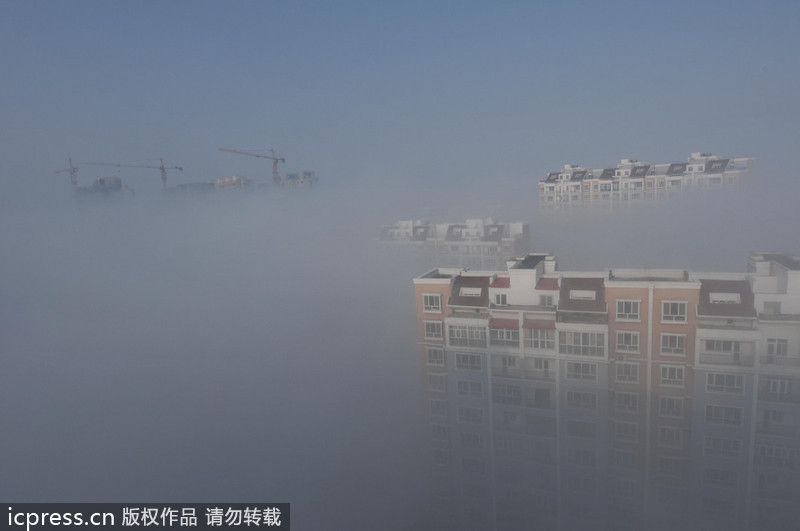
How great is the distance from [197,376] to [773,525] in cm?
474

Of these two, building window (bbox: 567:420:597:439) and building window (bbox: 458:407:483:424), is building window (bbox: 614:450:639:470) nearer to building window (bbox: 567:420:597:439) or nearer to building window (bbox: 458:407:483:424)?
building window (bbox: 567:420:597:439)

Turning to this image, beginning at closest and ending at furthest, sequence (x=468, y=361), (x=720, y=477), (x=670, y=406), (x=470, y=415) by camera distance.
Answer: (x=720, y=477)
(x=670, y=406)
(x=470, y=415)
(x=468, y=361)

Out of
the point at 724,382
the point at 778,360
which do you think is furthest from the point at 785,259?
the point at 724,382

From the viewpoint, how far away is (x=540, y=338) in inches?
136

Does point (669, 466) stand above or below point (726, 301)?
below

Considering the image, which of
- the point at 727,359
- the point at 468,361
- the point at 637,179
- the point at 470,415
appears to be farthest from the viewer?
the point at 637,179

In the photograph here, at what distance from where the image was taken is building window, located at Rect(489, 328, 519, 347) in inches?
138

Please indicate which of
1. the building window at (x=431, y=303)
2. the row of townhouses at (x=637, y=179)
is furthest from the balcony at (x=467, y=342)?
the row of townhouses at (x=637, y=179)

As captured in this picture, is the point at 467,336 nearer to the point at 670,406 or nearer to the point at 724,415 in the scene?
the point at 670,406

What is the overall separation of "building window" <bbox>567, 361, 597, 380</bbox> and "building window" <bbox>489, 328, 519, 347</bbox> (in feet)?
1.37

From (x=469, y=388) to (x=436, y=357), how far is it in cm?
39

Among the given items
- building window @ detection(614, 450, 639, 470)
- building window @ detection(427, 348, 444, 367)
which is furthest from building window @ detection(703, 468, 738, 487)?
building window @ detection(427, 348, 444, 367)

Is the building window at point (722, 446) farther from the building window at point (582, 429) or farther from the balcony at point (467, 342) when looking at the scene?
the balcony at point (467, 342)

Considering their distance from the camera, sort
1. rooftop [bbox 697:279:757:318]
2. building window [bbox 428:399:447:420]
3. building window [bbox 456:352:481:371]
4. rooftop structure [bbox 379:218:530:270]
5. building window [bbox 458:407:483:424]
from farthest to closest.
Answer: rooftop structure [bbox 379:218:530:270], building window [bbox 456:352:481:371], building window [bbox 428:399:447:420], building window [bbox 458:407:483:424], rooftop [bbox 697:279:757:318]
